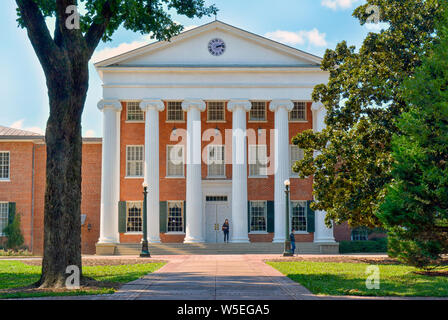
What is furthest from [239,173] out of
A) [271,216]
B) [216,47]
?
[216,47]

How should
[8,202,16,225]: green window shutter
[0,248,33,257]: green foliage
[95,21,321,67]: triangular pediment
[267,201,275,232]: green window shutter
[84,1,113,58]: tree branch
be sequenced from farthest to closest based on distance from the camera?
1. [8,202,16,225]: green window shutter
2. [267,201,275,232]: green window shutter
3. [95,21,321,67]: triangular pediment
4. [0,248,33,257]: green foliage
5. [84,1,113,58]: tree branch

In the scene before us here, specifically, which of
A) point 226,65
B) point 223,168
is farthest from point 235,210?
point 226,65

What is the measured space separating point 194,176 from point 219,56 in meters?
8.16

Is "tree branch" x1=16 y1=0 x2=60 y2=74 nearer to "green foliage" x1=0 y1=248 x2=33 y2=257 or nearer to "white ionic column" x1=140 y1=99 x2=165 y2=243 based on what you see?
"white ionic column" x1=140 y1=99 x2=165 y2=243

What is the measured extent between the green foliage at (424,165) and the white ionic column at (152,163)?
2188cm

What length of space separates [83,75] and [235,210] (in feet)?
75.6

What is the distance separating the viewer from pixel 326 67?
28.2 m

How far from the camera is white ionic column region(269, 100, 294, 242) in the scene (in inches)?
1483

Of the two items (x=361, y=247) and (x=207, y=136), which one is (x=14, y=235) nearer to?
(x=207, y=136)

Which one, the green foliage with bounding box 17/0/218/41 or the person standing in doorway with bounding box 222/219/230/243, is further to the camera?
the person standing in doorway with bounding box 222/219/230/243

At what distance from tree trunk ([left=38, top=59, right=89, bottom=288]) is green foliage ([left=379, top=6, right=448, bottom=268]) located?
29.9 ft

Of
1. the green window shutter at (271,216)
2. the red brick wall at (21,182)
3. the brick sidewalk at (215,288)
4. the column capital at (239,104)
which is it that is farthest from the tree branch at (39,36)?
the red brick wall at (21,182)
